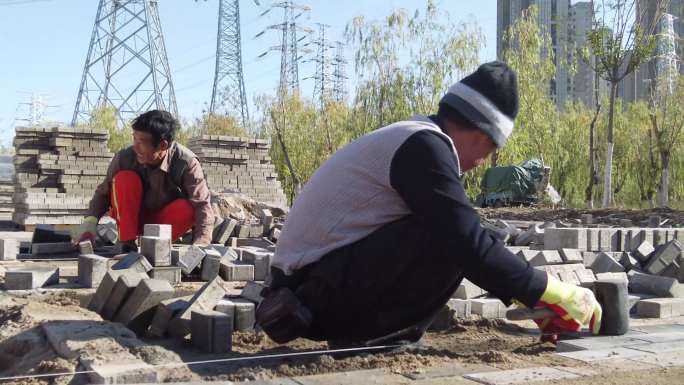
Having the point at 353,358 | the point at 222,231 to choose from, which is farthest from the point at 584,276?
the point at 222,231

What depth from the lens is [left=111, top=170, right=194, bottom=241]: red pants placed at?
208 inches

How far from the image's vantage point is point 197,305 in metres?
3.52

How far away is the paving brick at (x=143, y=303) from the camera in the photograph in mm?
3451

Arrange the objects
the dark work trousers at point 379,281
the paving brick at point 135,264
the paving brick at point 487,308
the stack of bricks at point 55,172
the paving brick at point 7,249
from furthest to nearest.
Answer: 1. the stack of bricks at point 55,172
2. the paving brick at point 7,249
3. the paving brick at point 135,264
4. the paving brick at point 487,308
5. the dark work trousers at point 379,281

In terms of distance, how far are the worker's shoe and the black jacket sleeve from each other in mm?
615

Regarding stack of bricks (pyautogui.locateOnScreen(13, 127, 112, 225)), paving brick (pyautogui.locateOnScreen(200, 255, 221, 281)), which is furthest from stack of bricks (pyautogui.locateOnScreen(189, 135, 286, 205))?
paving brick (pyautogui.locateOnScreen(200, 255, 221, 281))

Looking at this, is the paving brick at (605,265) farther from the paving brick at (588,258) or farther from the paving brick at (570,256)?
the paving brick at (570,256)

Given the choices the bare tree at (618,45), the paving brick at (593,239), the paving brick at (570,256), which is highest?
the bare tree at (618,45)

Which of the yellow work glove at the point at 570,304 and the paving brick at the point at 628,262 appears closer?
the yellow work glove at the point at 570,304

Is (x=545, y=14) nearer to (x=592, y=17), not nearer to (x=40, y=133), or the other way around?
(x=592, y=17)

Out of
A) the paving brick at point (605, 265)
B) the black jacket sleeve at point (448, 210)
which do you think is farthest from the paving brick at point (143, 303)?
the paving brick at point (605, 265)

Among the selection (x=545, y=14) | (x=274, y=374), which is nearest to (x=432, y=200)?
(x=274, y=374)

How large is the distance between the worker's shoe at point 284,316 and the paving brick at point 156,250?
6.40ft

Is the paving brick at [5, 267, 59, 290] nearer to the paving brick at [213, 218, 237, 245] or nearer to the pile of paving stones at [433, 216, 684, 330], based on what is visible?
the paving brick at [213, 218, 237, 245]
